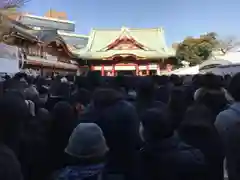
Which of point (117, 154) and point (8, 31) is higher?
point (8, 31)

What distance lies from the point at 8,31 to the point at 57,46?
11.1 metres

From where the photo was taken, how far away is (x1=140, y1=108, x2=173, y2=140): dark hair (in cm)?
305

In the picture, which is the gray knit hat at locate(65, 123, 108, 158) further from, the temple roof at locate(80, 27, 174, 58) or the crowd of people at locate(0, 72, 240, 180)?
the temple roof at locate(80, 27, 174, 58)

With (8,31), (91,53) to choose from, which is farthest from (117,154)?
(91,53)

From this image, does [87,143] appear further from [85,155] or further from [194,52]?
[194,52]

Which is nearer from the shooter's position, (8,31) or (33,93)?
(33,93)

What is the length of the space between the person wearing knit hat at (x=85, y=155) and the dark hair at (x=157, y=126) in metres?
0.37

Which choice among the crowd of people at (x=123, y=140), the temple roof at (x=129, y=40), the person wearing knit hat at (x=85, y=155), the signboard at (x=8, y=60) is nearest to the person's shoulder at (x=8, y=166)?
the crowd of people at (x=123, y=140)

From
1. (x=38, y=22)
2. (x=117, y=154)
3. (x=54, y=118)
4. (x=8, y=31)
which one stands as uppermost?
(x=38, y=22)

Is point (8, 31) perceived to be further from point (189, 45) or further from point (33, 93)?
point (189, 45)

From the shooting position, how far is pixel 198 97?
517cm

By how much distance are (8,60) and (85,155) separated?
9335 millimetres

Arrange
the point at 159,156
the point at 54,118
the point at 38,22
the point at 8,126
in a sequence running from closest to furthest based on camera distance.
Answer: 1. the point at 8,126
2. the point at 159,156
3. the point at 54,118
4. the point at 38,22

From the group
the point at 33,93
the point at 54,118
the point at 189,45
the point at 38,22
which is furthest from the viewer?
the point at 38,22
